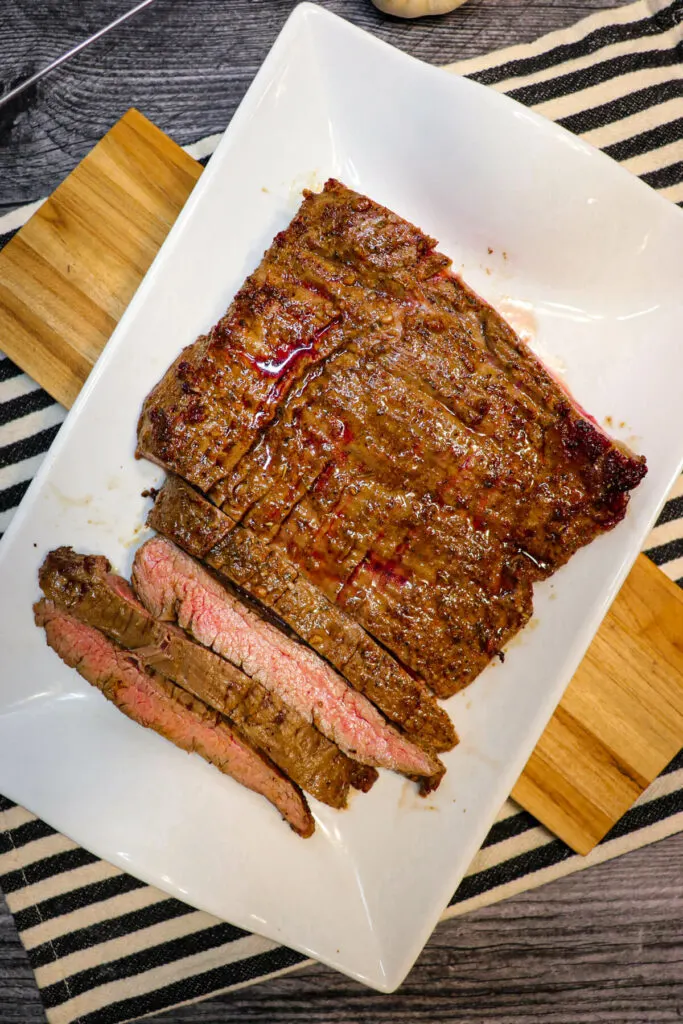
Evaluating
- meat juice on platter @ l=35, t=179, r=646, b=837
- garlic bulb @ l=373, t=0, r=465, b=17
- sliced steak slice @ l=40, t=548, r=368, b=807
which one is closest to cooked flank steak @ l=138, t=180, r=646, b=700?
meat juice on platter @ l=35, t=179, r=646, b=837

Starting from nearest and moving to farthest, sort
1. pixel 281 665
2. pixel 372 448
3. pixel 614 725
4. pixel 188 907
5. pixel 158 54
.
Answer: pixel 372 448, pixel 281 665, pixel 614 725, pixel 188 907, pixel 158 54

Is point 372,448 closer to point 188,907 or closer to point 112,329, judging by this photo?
point 112,329

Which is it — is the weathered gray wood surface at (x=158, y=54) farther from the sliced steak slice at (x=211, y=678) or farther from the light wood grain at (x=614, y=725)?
the light wood grain at (x=614, y=725)

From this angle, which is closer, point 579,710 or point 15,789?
point 15,789

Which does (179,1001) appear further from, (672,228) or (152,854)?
(672,228)

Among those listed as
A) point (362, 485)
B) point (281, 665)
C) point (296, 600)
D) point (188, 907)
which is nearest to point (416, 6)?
point (362, 485)

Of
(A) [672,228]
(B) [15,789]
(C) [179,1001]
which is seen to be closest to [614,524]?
(A) [672,228]

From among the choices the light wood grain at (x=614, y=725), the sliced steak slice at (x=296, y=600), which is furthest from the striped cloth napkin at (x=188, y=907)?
the sliced steak slice at (x=296, y=600)
